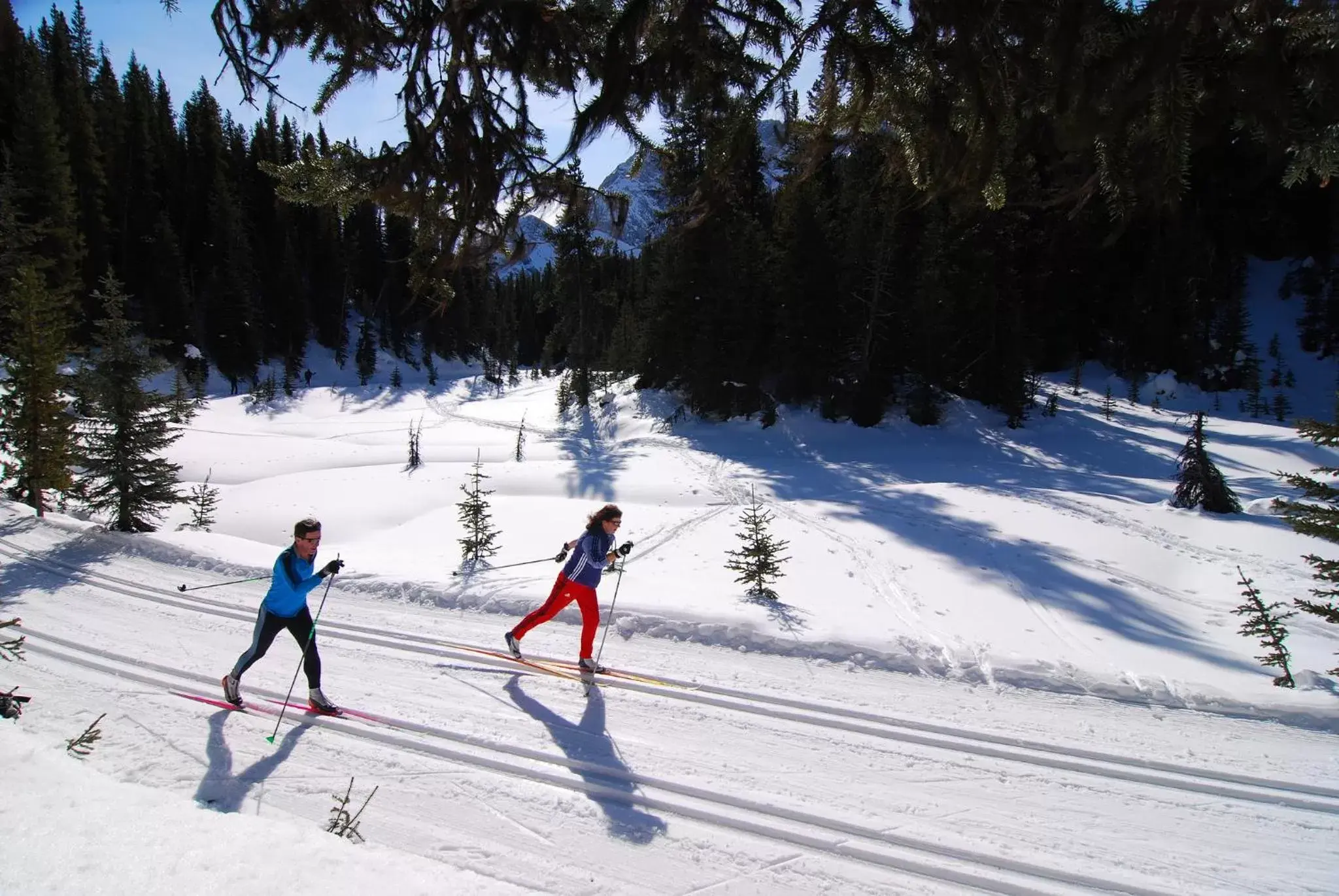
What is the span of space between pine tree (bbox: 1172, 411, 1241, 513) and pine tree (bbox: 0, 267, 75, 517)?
2349 centimetres

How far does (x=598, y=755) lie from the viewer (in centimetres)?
460

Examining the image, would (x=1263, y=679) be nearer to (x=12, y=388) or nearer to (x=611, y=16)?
(x=611, y=16)

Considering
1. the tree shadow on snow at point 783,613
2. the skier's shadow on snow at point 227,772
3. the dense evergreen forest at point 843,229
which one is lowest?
the skier's shadow on snow at point 227,772

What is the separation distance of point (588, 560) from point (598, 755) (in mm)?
2060

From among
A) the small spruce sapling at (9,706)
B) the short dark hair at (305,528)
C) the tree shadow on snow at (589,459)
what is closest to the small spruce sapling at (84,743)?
the small spruce sapling at (9,706)

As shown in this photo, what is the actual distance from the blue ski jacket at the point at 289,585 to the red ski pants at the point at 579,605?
201cm

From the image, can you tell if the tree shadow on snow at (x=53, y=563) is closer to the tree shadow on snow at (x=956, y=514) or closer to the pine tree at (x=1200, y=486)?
the tree shadow on snow at (x=956, y=514)

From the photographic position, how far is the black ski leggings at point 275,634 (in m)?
5.33

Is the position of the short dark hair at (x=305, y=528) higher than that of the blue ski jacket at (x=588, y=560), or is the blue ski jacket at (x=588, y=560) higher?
the short dark hair at (x=305, y=528)

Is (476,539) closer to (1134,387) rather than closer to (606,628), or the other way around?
(606,628)

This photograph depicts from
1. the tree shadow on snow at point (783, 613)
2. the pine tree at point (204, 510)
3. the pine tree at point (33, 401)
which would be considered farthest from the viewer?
the pine tree at point (204, 510)

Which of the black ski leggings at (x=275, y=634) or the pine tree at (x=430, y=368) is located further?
the pine tree at (x=430, y=368)

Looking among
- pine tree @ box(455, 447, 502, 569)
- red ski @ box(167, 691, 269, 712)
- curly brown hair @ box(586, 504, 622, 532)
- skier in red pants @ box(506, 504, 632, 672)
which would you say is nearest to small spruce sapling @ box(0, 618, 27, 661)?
red ski @ box(167, 691, 269, 712)

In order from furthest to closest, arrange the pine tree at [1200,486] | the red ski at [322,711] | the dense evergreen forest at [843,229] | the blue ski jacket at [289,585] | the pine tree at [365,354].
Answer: the pine tree at [365,354] → the pine tree at [1200,486] → the blue ski jacket at [289,585] → the red ski at [322,711] → the dense evergreen forest at [843,229]
